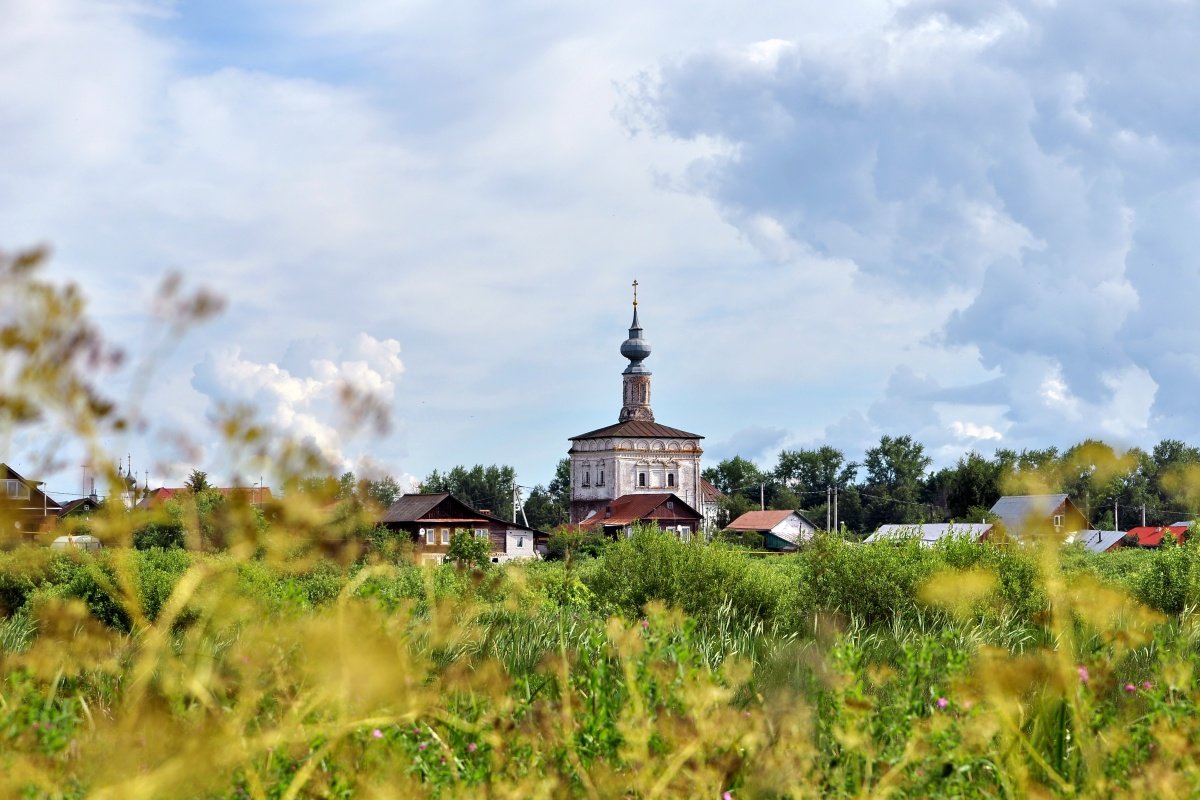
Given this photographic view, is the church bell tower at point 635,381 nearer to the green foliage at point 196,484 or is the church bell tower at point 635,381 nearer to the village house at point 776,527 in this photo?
the village house at point 776,527

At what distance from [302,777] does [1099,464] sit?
2626mm

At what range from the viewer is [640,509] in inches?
2894

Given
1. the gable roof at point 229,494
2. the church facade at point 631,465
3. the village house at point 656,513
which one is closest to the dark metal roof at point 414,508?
the village house at point 656,513

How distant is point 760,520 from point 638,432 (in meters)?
9.86

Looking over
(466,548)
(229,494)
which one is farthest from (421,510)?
(229,494)

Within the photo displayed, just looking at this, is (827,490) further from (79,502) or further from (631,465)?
(79,502)

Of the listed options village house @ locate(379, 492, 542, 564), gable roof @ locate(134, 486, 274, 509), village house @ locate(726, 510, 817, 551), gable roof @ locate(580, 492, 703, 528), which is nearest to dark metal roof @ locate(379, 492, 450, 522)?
village house @ locate(379, 492, 542, 564)

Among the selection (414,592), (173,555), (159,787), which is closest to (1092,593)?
(159,787)

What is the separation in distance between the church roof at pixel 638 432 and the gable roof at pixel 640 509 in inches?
184

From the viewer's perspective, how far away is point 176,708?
3471 mm

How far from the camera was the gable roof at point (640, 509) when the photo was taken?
72188 mm

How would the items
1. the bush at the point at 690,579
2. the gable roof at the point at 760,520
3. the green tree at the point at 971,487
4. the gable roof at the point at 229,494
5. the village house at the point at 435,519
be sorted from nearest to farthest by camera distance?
the gable roof at the point at 229,494 → the bush at the point at 690,579 → the village house at the point at 435,519 → the green tree at the point at 971,487 → the gable roof at the point at 760,520

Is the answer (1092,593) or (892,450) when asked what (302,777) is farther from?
(892,450)

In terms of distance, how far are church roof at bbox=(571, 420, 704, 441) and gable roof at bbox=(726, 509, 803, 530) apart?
6316 millimetres
